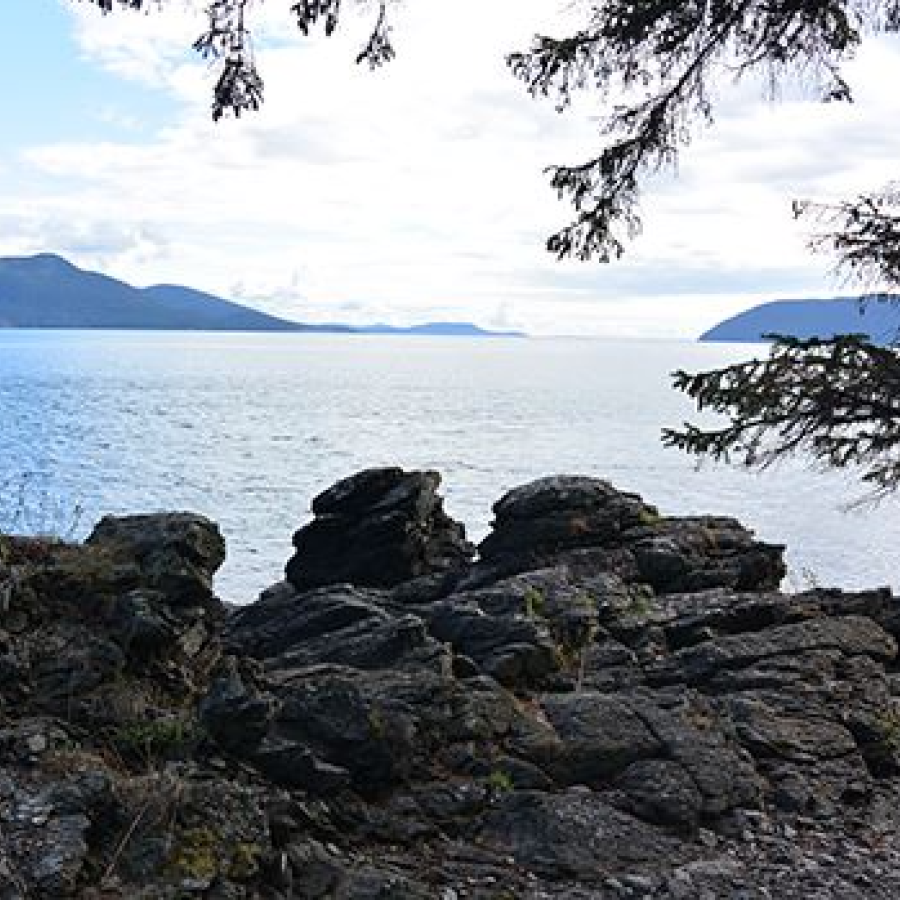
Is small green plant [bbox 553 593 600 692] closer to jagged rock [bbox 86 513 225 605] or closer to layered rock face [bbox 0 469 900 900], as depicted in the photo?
layered rock face [bbox 0 469 900 900]

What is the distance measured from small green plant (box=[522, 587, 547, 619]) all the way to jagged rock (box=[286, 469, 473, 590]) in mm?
4926

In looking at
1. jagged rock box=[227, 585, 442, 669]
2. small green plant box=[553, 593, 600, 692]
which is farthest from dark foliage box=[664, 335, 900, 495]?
jagged rock box=[227, 585, 442, 669]

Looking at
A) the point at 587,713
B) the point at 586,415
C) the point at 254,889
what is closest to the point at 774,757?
the point at 587,713

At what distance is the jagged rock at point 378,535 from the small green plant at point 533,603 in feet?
16.2

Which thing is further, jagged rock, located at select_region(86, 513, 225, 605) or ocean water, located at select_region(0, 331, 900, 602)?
ocean water, located at select_region(0, 331, 900, 602)

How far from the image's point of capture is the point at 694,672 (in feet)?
38.1

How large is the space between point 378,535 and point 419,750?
34.6 ft

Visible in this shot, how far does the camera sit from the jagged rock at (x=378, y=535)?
18594 mm

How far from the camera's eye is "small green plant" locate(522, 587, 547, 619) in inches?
517

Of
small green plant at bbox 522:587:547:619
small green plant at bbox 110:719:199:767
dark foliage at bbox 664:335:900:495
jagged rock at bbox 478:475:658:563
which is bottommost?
small green plant at bbox 522:587:547:619

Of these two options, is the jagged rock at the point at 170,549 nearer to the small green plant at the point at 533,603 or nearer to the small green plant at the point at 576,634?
the small green plant at the point at 576,634

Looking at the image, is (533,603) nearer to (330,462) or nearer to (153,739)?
(153,739)

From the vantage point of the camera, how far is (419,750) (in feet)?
27.2

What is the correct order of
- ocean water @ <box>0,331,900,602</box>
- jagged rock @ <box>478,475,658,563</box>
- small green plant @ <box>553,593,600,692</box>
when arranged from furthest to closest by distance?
ocean water @ <box>0,331,900,602</box>
jagged rock @ <box>478,475,658,563</box>
small green plant @ <box>553,593,600,692</box>
